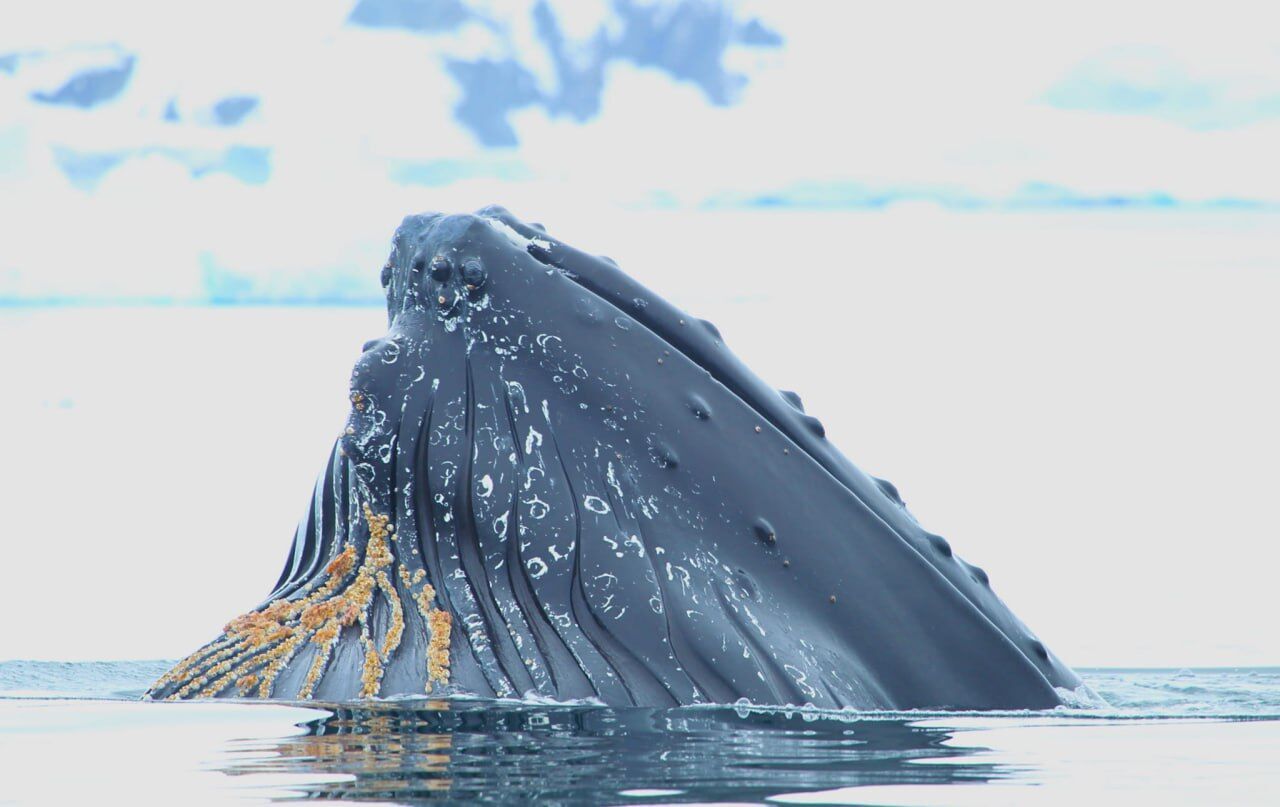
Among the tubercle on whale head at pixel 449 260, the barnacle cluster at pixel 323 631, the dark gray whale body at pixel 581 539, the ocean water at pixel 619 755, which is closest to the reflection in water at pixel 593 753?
the ocean water at pixel 619 755

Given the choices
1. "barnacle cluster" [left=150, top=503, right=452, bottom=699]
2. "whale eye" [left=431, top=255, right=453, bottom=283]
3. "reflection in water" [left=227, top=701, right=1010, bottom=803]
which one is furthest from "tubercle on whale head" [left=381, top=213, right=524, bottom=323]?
"reflection in water" [left=227, top=701, right=1010, bottom=803]

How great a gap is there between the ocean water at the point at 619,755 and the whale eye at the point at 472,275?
139 centimetres

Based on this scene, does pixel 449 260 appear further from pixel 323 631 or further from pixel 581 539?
pixel 323 631

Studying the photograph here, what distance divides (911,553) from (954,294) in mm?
44512

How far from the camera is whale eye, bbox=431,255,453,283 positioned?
6914 mm

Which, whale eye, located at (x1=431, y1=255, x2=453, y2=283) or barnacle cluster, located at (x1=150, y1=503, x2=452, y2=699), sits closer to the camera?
barnacle cluster, located at (x1=150, y1=503, x2=452, y2=699)

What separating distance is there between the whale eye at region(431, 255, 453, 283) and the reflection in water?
140 cm

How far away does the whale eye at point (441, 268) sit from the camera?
691cm

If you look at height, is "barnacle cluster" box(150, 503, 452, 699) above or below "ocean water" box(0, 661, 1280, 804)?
above

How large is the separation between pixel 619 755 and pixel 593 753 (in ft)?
0.23

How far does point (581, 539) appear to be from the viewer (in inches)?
261

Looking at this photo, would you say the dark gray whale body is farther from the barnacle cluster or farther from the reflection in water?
the reflection in water

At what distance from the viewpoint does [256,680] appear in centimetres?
664

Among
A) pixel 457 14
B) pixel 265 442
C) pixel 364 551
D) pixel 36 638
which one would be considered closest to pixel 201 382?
pixel 265 442
